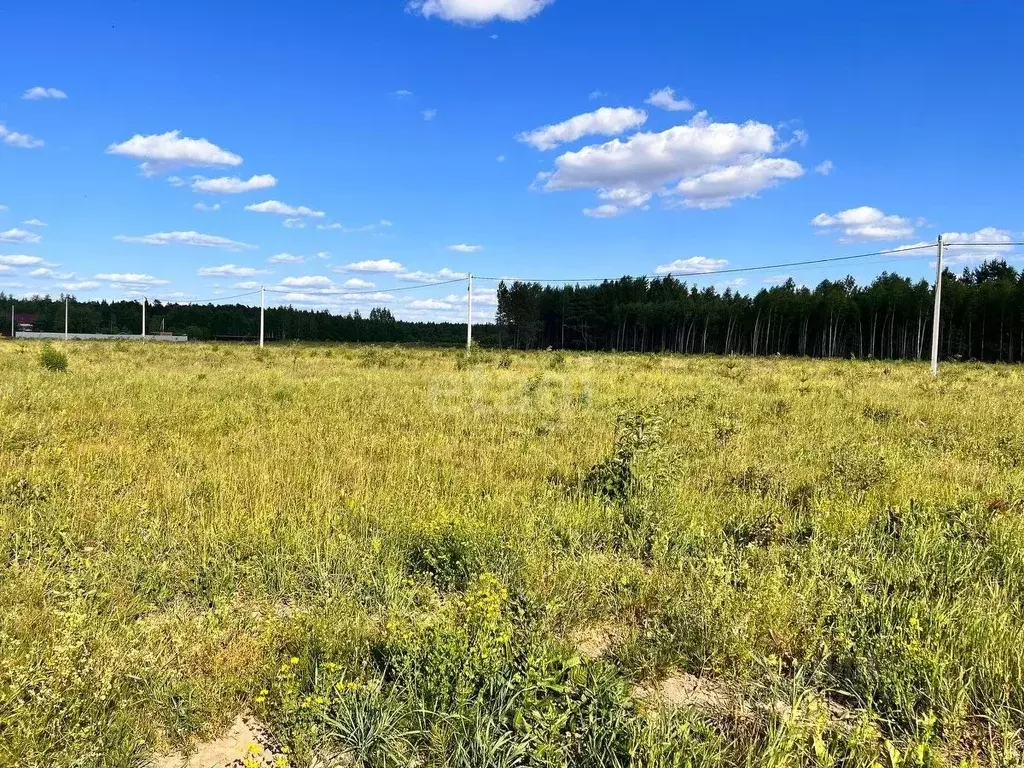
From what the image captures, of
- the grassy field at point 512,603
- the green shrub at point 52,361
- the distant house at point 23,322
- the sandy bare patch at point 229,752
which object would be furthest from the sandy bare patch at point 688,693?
the distant house at point 23,322

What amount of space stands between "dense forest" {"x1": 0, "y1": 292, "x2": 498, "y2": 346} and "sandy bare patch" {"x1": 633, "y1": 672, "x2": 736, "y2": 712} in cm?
10569

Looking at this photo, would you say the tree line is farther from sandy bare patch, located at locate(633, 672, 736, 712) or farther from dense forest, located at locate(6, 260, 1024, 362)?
sandy bare patch, located at locate(633, 672, 736, 712)

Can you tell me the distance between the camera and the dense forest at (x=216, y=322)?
393 feet

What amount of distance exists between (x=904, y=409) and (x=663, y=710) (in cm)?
1176

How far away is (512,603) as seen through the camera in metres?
3.40

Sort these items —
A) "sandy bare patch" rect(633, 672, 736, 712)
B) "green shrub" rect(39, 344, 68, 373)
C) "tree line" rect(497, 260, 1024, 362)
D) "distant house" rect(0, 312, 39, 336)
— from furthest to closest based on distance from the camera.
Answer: "distant house" rect(0, 312, 39, 336)
"tree line" rect(497, 260, 1024, 362)
"green shrub" rect(39, 344, 68, 373)
"sandy bare patch" rect(633, 672, 736, 712)

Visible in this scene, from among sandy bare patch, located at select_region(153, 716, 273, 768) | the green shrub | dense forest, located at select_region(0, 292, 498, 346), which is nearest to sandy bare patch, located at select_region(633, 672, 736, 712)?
sandy bare patch, located at select_region(153, 716, 273, 768)

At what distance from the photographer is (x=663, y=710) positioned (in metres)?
2.59

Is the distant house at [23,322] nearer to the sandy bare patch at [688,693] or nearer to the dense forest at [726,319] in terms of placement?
the dense forest at [726,319]

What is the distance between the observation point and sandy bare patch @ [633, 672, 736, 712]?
110 inches

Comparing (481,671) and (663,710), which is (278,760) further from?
(663,710)

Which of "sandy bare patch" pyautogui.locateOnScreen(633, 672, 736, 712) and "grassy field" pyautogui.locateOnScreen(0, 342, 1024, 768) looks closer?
"grassy field" pyautogui.locateOnScreen(0, 342, 1024, 768)

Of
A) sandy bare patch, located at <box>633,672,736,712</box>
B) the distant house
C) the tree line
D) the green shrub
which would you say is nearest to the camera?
sandy bare patch, located at <box>633,672,736,712</box>

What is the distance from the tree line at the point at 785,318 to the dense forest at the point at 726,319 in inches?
6.4
